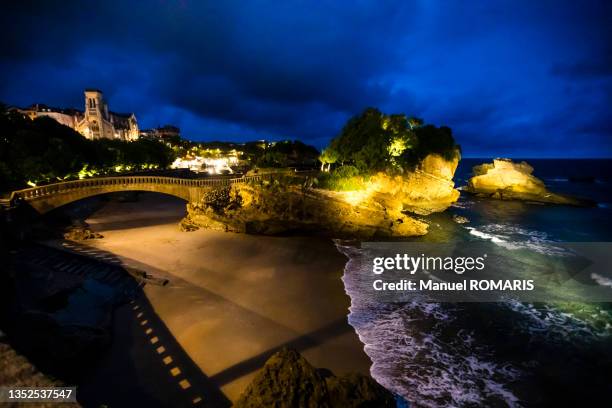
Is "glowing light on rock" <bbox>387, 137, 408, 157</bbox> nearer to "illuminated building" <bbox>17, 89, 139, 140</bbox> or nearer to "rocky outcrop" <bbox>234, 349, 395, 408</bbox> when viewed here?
"rocky outcrop" <bbox>234, 349, 395, 408</bbox>

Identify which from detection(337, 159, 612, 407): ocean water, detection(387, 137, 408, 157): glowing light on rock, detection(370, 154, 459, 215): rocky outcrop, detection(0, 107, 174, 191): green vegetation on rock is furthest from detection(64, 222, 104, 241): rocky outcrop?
detection(370, 154, 459, 215): rocky outcrop

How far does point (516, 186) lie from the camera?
200 feet

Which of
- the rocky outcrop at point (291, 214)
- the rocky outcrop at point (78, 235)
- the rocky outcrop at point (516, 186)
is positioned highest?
the rocky outcrop at point (516, 186)

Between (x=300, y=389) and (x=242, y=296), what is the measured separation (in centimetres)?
Result: 1083

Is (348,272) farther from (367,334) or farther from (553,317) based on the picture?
(553,317)

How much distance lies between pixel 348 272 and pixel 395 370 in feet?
33.0

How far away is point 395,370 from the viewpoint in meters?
12.3

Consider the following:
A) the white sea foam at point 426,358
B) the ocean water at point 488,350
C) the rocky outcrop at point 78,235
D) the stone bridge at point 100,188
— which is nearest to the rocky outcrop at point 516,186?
the ocean water at point 488,350

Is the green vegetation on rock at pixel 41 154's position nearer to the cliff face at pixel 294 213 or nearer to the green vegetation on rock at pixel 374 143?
the cliff face at pixel 294 213

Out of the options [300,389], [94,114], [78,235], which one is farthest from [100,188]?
[94,114]

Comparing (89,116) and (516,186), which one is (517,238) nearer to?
(516,186)

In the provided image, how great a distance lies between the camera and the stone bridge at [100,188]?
27.3 m

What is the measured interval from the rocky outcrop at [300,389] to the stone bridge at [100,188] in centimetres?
2804

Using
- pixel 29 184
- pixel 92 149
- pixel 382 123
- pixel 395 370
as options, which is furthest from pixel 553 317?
pixel 92 149
